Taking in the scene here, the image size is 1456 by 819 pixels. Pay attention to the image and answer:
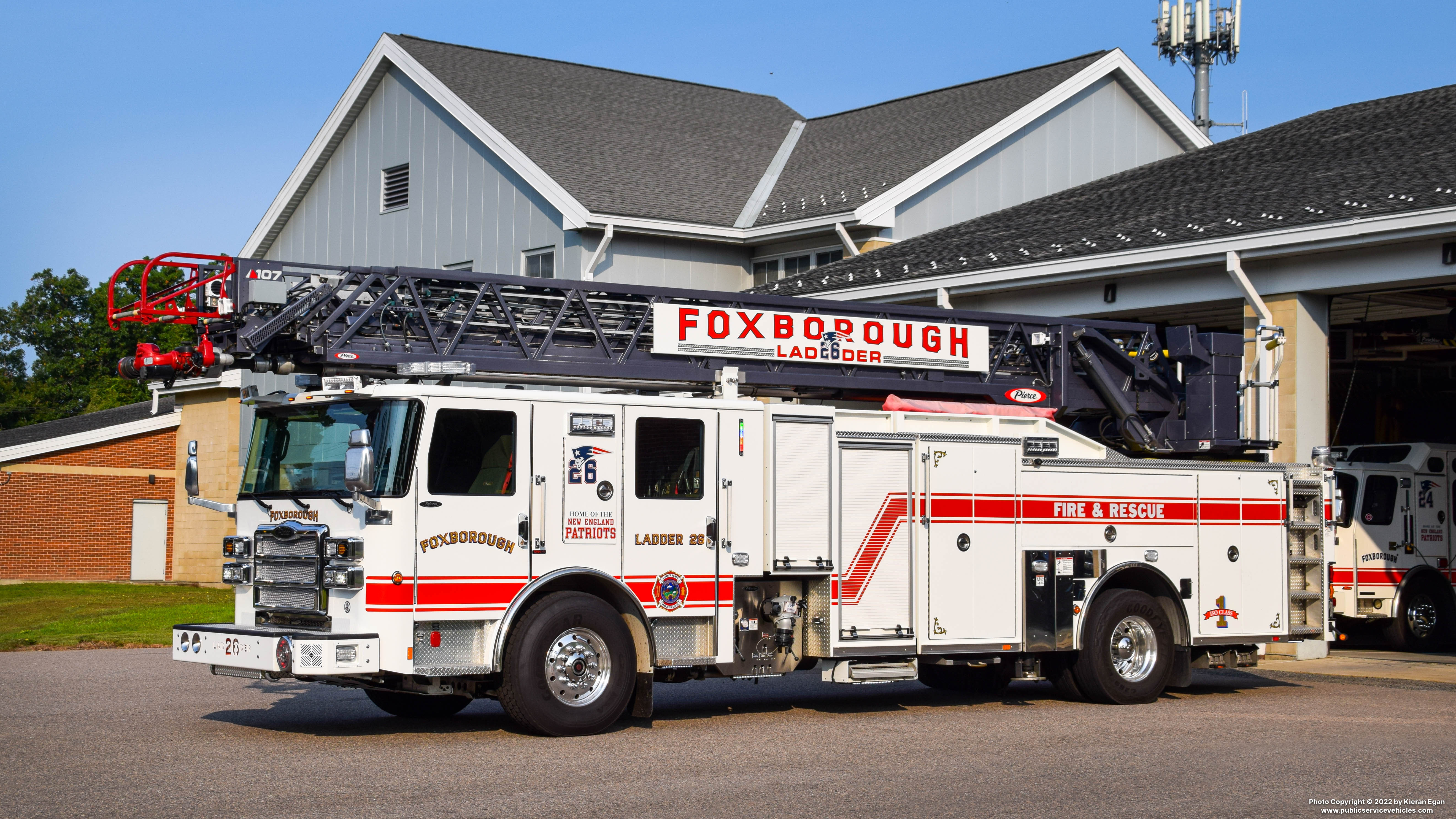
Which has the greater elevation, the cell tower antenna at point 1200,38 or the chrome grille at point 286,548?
the cell tower antenna at point 1200,38

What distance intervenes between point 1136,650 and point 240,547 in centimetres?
792

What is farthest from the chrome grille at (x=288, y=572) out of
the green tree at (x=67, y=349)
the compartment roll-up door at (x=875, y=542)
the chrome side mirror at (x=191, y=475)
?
the green tree at (x=67, y=349)

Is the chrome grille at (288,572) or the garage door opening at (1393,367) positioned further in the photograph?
the garage door opening at (1393,367)

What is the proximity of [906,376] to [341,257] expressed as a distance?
22634 mm

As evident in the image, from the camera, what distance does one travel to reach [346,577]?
34.5 ft

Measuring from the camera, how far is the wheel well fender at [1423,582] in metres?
21.0

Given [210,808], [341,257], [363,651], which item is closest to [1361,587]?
[363,651]

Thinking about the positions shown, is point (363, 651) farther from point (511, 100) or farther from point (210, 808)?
point (511, 100)

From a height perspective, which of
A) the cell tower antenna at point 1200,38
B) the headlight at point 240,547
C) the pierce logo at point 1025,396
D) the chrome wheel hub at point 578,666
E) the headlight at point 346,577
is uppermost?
the cell tower antenna at point 1200,38

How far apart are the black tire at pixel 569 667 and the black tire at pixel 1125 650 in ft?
14.7

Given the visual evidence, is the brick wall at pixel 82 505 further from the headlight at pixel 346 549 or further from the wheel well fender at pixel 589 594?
the wheel well fender at pixel 589 594

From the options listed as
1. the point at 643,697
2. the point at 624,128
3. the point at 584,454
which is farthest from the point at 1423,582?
the point at 624,128

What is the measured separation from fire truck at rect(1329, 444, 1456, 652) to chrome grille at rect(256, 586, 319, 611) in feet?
48.5

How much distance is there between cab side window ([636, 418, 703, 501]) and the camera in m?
11.7
